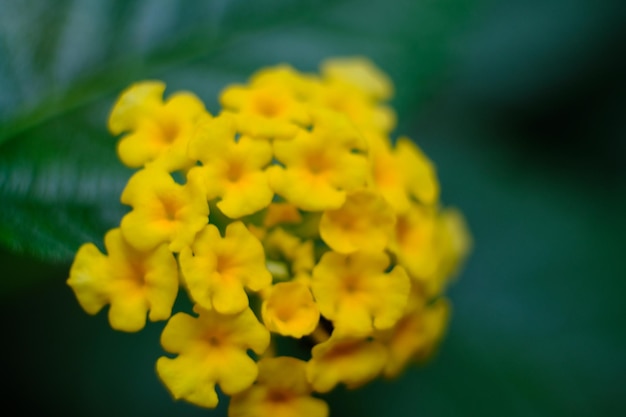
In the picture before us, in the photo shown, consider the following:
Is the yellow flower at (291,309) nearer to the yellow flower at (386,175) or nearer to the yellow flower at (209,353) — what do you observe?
the yellow flower at (209,353)

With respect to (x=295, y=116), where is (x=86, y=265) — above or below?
below

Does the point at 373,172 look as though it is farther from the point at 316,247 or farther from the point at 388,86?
the point at 388,86

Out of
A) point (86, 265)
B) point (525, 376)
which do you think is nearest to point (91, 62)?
point (86, 265)

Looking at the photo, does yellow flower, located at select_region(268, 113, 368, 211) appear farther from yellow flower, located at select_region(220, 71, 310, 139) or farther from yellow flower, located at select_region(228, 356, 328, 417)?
yellow flower, located at select_region(228, 356, 328, 417)

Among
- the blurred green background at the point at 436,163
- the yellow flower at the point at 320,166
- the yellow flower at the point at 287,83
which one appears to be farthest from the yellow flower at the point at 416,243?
the blurred green background at the point at 436,163

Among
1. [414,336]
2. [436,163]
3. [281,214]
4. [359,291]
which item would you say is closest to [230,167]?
[281,214]

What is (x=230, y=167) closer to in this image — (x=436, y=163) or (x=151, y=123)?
(x=151, y=123)
